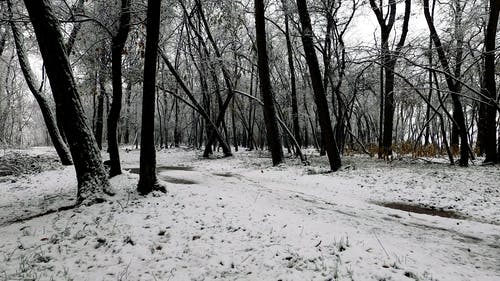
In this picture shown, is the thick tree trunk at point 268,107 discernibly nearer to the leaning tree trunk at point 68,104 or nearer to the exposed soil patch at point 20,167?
the leaning tree trunk at point 68,104

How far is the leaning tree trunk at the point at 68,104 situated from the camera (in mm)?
6059

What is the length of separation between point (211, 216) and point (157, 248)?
1.35m

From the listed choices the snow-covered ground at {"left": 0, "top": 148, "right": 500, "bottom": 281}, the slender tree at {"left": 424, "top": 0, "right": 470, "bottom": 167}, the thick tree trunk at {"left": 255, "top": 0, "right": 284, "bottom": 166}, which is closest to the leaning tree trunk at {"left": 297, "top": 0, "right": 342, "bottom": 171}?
the thick tree trunk at {"left": 255, "top": 0, "right": 284, "bottom": 166}

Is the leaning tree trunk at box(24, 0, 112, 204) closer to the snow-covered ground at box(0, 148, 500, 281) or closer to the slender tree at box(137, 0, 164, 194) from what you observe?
the snow-covered ground at box(0, 148, 500, 281)

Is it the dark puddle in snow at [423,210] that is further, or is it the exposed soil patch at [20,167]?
the exposed soil patch at [20,167]

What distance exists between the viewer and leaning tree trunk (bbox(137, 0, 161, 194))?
6.67 meters

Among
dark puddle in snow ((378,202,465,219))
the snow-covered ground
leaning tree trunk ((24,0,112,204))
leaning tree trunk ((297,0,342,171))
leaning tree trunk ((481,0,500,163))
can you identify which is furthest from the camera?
leaning tree trunk ((297,0,342,171))

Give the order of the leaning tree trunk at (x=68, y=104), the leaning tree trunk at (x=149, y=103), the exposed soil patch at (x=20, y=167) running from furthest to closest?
1. the exposed soil patch at (x=20, y=167)
2. the leaning tree trunk at (x=149, y=103)
3. the leaning tree trunk at (x=68, y=104)

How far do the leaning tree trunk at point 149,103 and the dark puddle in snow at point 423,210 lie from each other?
5409mm

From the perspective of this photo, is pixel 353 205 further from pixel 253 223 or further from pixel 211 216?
pixel 211 216

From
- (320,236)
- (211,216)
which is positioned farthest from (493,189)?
(211,216)

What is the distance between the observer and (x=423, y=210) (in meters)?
6.73

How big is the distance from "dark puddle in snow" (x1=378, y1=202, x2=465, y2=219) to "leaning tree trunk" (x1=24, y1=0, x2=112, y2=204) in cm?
644

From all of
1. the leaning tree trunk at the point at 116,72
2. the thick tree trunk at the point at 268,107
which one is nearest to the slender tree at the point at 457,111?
the thick tree trunk at the point at 268,107
